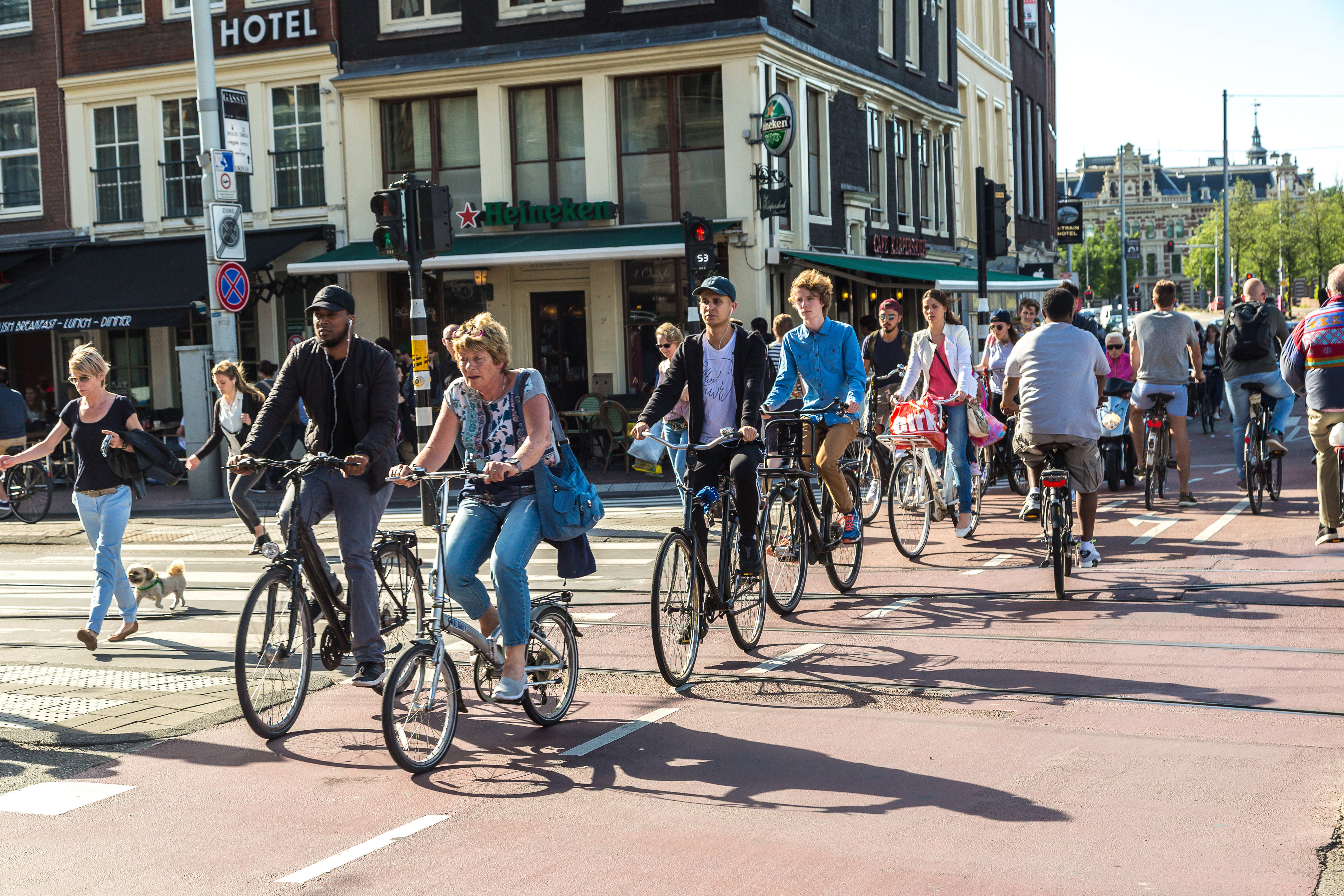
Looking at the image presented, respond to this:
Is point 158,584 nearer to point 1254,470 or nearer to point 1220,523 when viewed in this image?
point 1220,523

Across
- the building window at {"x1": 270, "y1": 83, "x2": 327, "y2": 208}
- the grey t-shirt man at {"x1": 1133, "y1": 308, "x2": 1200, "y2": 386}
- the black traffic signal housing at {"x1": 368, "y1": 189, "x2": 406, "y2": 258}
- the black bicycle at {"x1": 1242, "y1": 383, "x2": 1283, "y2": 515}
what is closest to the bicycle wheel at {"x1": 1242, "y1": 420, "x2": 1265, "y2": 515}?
the black bicycle at {"x1": 1242, "y1": 383, "x2": 1283, "y2": 515}

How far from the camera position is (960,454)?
37.6 feet

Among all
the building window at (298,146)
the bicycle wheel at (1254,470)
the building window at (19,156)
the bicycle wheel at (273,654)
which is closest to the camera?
the bicycle wheel at (273,654)

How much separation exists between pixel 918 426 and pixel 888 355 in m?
3.26

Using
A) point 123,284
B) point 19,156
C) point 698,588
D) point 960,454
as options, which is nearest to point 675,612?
point 698,588

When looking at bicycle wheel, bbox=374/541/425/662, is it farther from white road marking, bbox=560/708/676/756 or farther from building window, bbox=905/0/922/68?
building window, bbox=905/0/922/68

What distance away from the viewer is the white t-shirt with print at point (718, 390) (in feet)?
25.1

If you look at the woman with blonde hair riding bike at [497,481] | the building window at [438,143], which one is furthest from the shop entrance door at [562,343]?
the woman with blonde hair riding bike at [497,481]

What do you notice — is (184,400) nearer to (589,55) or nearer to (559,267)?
(559,267)

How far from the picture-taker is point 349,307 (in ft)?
21.8

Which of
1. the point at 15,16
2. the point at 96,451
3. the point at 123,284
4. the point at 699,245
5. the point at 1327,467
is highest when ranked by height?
the point at 15,16

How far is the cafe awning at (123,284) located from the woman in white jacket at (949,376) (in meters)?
14.6

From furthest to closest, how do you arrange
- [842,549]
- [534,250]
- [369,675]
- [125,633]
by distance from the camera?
[534,250] → [842,549] → [125,633] → [369,675]

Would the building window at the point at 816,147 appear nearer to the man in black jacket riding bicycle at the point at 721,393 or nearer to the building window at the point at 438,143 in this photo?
the building window at the point at 438,143
